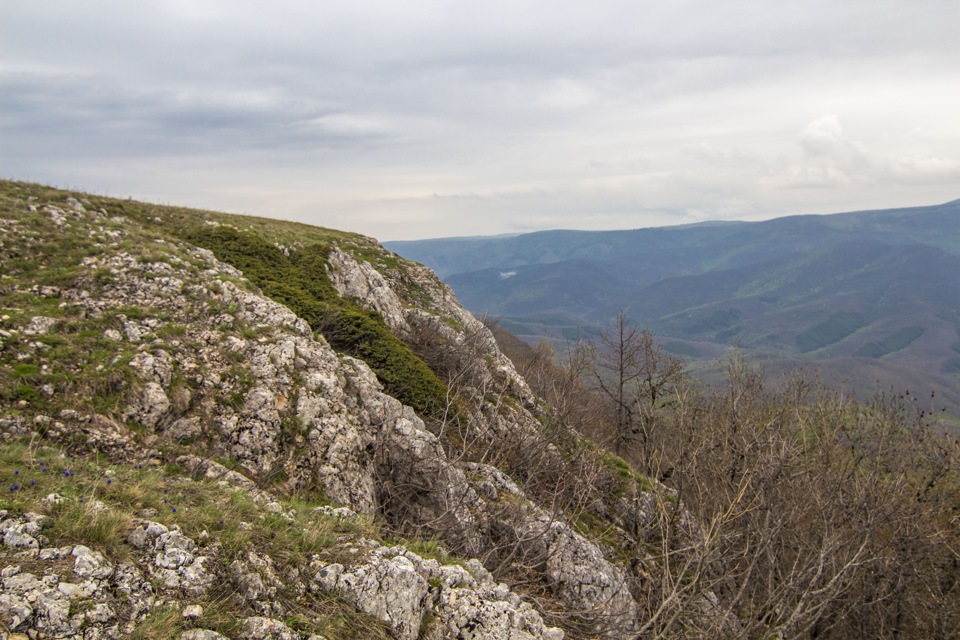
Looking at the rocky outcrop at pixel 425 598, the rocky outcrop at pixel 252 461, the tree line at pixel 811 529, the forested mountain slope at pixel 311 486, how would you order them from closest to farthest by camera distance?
the rocky outcrop at pixel 252 461 < the forested mountain slope at pixel 311 486 < the rocky outcrop at pixel 425 598 < the tree line at pixel 811 529

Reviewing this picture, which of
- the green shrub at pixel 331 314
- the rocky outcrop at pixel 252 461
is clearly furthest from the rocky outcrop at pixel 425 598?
the green shrub at pixel 331 314

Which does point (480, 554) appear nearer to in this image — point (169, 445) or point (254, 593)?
point (254, 593)

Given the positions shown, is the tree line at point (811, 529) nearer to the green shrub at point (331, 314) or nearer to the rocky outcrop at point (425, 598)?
the rocky outcrop at point (425, 598)

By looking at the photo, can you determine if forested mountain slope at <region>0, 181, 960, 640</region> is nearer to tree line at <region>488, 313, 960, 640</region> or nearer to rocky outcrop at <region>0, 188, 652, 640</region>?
rocky outcrop at <region>0, 188, 652, 640</region>

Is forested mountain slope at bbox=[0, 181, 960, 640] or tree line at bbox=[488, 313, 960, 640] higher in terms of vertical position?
forested mountain slope at bbox=[0, 181, 960, 640]

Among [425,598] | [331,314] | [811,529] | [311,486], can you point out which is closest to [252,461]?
[311,486]

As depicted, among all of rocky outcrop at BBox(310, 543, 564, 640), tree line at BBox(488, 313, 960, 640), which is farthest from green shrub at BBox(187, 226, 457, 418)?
rocky outcrop at BBox(310, 543, 564, 640)

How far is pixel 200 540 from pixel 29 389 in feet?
18.0

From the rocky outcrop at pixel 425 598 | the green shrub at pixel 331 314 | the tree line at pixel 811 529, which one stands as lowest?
the tree line at pixel 811 529

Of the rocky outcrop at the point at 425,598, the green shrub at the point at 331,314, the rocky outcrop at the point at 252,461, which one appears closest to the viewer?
the rocky outcrop at the point at 252,461

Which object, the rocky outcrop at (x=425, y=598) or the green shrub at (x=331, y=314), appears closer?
the rocky outcrop at (x=425, y=598)

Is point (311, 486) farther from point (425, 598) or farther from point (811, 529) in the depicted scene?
point (811, 529)

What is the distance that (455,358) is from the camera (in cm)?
2069

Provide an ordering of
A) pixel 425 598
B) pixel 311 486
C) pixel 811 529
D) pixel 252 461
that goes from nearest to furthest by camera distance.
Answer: pixel 425 598, pixel 252 461, pixel 311 486, pixel 811 529
